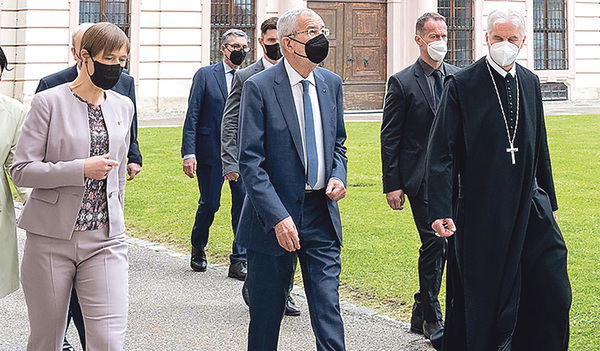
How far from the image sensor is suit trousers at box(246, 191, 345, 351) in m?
4.96

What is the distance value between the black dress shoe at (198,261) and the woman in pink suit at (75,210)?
4.10m

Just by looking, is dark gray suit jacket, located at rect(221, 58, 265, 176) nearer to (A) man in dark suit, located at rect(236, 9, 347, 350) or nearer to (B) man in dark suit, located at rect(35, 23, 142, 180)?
(B) man in dark suit, located at rect(35, 23, 142, 180)

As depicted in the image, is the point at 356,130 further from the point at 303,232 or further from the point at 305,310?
the point at 303,232

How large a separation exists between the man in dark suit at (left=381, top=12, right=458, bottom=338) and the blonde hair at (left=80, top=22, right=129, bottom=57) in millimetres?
2246

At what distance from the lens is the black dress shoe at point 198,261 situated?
8.80 metres

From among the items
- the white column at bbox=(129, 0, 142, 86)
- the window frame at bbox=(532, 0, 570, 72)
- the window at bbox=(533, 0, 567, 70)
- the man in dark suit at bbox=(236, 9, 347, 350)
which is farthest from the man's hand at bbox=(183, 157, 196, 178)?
the window at bbox=(533, 0, 567, 70)

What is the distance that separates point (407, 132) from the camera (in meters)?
6.39

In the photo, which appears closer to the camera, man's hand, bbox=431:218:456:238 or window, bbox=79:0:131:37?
man's hand, bbox=431:218:456:238

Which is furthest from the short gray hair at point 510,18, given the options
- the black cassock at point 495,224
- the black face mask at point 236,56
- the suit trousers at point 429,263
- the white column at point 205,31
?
the white column at point 205,31

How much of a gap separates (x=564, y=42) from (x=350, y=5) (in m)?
7.89

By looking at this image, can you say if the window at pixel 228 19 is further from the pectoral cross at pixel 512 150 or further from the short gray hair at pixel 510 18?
the pectoral cross at pixel 512 150

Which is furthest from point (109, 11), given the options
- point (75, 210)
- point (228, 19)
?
point (75, 210)

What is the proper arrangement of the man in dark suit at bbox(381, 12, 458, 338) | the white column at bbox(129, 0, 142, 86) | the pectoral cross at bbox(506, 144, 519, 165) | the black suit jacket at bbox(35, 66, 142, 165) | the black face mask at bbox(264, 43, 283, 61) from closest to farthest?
1. the pectoral cross at bbox(506, 144, 519, 165)
2. the man in dark suit at bbox(381, 12, 458, 338)
3. the black suit jacket at bbox(35, 66, 142, 165)
4. the black face mask at bbox(264, 43, 283, 61)
5. the white column at bbox(129, 0, 142, 86)

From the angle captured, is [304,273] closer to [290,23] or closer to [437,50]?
[290,23]
